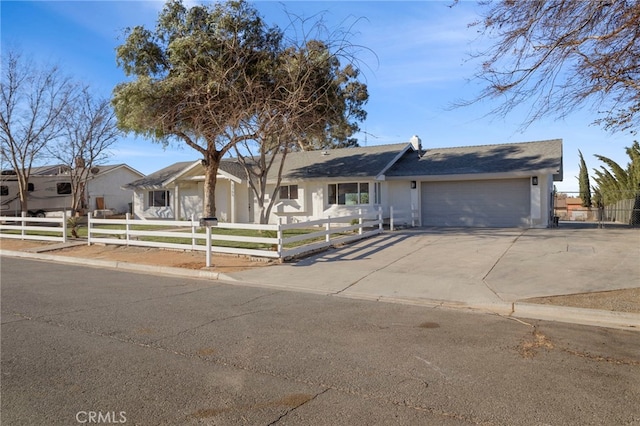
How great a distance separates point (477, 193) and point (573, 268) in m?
12.6

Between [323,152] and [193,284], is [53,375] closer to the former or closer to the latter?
[193,284]

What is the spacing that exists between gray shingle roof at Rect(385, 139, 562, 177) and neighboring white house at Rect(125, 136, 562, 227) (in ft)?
0.14

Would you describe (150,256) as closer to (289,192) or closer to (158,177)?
(289,192)

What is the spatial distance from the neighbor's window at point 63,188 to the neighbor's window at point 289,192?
24.8 m

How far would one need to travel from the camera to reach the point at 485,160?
928 inches

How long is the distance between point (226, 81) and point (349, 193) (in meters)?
9.65

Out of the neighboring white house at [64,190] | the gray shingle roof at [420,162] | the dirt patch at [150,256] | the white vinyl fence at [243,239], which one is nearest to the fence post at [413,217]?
the gray shingle roof at [420,162]

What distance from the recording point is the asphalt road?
392 centimetres

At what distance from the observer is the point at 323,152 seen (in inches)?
1167

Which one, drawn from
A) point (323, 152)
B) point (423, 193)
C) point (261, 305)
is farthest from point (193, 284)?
point (323, 152)

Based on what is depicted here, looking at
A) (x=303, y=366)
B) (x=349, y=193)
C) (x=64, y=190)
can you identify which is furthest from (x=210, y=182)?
(x=64, y=190)

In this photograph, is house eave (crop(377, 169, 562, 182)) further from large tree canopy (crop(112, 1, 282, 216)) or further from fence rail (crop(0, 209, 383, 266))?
large tree canopy (crop(112, 1, 282, 216))

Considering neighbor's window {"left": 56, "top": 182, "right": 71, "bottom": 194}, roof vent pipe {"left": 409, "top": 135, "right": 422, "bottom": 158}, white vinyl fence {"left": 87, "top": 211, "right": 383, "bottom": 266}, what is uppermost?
roof vent pipe {"left": 409, "top": 135, "right": 422, "bottom": 158}

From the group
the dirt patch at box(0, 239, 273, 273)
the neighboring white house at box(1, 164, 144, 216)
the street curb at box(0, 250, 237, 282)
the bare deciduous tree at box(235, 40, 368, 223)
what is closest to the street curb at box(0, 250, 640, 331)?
the street curb at box(0, 250, 237, 282)
